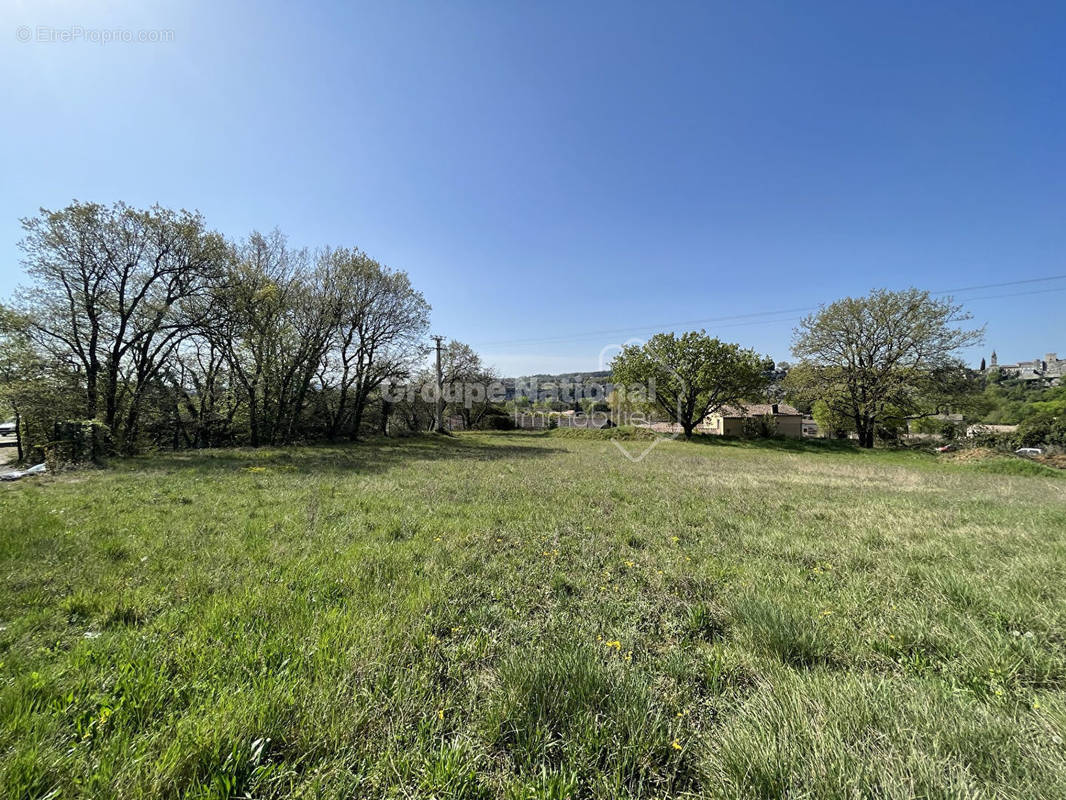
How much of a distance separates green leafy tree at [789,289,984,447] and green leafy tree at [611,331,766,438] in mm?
3826

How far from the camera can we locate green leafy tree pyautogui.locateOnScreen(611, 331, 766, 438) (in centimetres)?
3127

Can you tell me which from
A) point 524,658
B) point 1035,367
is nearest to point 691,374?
point 524,658

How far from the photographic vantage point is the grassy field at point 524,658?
1.75 m

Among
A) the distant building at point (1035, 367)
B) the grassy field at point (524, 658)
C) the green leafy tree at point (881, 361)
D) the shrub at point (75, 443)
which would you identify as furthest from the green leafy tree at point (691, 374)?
the distant building at point (1035, 367)

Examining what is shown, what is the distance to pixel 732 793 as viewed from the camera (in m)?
1.65

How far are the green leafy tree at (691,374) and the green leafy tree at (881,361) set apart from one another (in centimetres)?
383

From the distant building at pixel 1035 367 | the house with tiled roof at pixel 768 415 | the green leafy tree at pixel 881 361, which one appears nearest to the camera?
the green leafy tree at pixel 881 361

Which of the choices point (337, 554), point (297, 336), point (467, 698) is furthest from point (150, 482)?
point (297, 336)

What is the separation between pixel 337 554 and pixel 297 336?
23.0 metres

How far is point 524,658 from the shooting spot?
A: 2617 mm

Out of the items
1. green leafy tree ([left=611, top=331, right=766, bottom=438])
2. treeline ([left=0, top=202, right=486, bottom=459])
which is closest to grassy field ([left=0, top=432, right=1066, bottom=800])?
treeline ([left=0, top=202, right=486, bottom=459])

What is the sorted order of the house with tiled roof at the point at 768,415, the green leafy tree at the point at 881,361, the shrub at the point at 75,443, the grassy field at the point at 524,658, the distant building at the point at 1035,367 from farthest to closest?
the distant building at the point at 1035,367
the house with tiled roof at the point at 768,415
the green leafy tree at the point at 881,361
the shrub at the point at 75,443
the grassy field at the point at 524,658

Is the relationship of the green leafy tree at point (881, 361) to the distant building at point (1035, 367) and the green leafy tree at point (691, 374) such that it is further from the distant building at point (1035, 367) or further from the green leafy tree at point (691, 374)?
the distant building at point (1035, 367)

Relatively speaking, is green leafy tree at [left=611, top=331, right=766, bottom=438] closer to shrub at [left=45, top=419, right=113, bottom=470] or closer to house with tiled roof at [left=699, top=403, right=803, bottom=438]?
house with tiled roof at [left=699, top=403, right=803, bottom=438]
